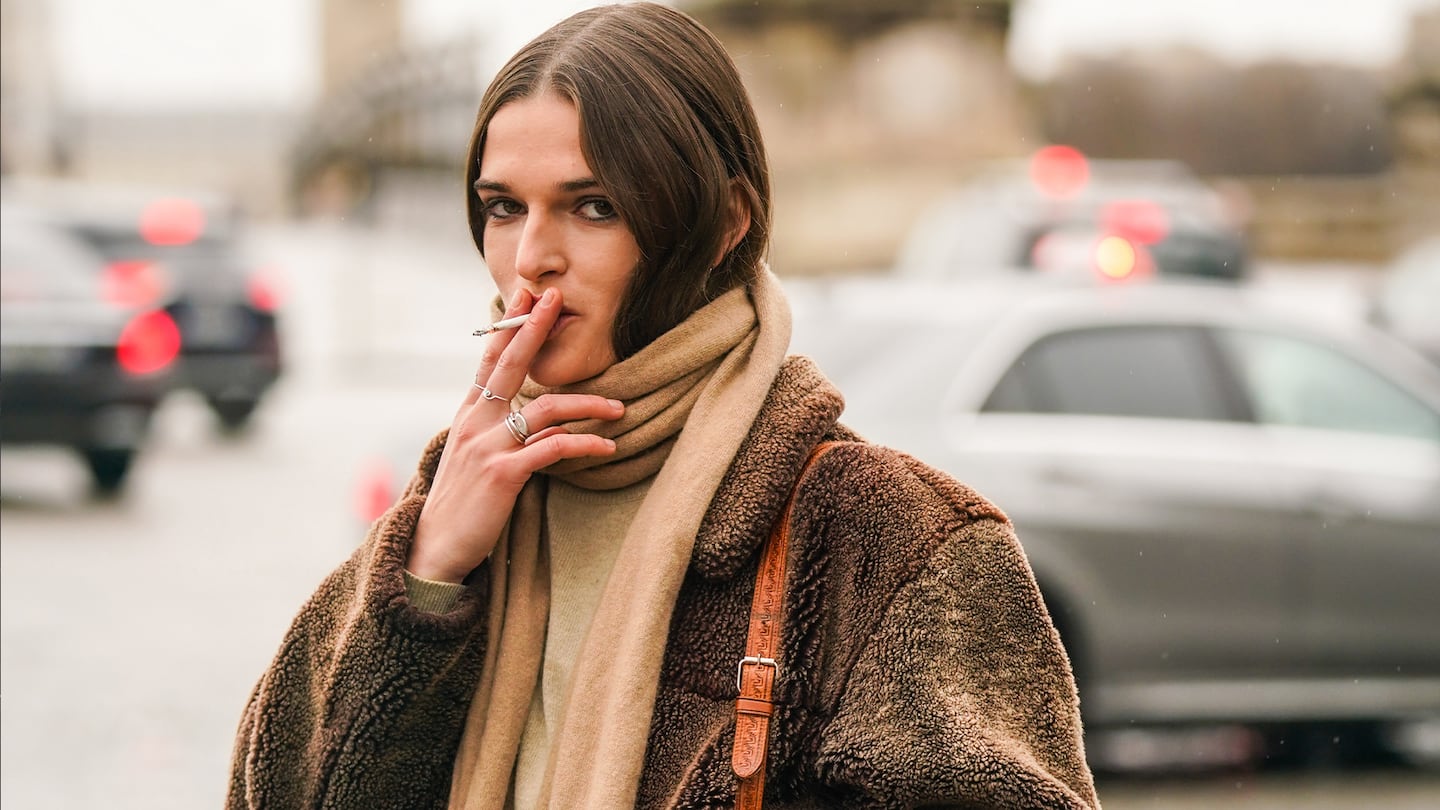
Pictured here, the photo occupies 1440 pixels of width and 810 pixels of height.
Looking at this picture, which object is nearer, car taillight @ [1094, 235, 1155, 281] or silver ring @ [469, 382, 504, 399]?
silver ring @ [469, 382, 504, 399]

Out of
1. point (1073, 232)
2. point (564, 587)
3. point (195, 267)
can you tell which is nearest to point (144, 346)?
point (195, 267)

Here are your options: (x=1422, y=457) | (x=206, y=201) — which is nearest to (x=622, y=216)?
(x=1422, y=457)

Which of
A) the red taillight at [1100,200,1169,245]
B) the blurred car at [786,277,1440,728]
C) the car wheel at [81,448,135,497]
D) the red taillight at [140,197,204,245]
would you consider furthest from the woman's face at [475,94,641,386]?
the red taillight at [140,197,204,245]

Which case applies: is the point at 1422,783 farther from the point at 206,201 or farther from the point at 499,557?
the point at 206,201

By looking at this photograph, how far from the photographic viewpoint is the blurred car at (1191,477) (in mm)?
5215

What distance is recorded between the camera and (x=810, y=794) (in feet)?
5.66

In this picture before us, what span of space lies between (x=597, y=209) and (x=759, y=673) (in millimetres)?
523

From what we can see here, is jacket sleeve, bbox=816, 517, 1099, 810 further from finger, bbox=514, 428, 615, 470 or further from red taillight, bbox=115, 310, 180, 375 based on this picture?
red taillight, bbox=115, 310, 180, 375

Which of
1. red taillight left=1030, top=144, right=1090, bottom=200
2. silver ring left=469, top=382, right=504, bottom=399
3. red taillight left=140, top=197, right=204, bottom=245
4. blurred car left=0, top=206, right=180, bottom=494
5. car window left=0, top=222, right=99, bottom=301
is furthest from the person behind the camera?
red taillight left=140, top=197, right=204, bottom=245

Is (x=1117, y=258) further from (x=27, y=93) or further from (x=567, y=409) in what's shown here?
(x=27, y=93)

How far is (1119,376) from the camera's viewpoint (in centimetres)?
551

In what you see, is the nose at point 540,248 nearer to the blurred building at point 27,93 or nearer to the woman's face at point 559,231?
the woman's face at point 559,231

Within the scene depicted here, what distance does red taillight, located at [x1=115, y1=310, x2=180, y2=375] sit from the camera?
10.4m

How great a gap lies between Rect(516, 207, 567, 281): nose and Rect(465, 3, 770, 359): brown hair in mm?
82
